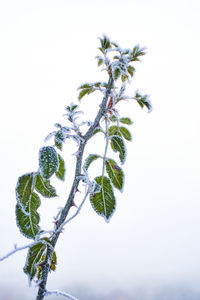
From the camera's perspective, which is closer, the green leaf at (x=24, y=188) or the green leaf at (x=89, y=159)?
the green leaf at (x=24, y=188)

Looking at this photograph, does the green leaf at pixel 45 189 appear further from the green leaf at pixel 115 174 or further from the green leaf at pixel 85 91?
the green leaf at pixel 85 91

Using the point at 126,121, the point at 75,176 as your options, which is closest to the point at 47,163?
the point at 75,176

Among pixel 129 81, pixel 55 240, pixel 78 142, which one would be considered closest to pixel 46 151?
pixel 78 142

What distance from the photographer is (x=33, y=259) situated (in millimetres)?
1225

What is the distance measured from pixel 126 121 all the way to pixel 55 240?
822mm

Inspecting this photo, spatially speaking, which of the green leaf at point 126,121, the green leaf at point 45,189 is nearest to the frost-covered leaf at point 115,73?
the green leaf at point 126,121

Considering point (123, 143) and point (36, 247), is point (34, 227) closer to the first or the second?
point (36, 247)

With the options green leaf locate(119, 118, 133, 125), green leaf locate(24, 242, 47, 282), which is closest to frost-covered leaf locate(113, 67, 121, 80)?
green leaf locate(119, 118, 133, 125)

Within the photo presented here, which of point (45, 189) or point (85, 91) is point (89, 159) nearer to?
point (45, 189)

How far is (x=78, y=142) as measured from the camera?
1.23 meters

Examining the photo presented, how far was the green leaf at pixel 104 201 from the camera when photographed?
129cm

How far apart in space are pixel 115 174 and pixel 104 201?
0.18 m

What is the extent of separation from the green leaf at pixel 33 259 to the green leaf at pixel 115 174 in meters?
0.44

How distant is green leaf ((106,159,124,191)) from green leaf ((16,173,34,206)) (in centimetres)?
37
